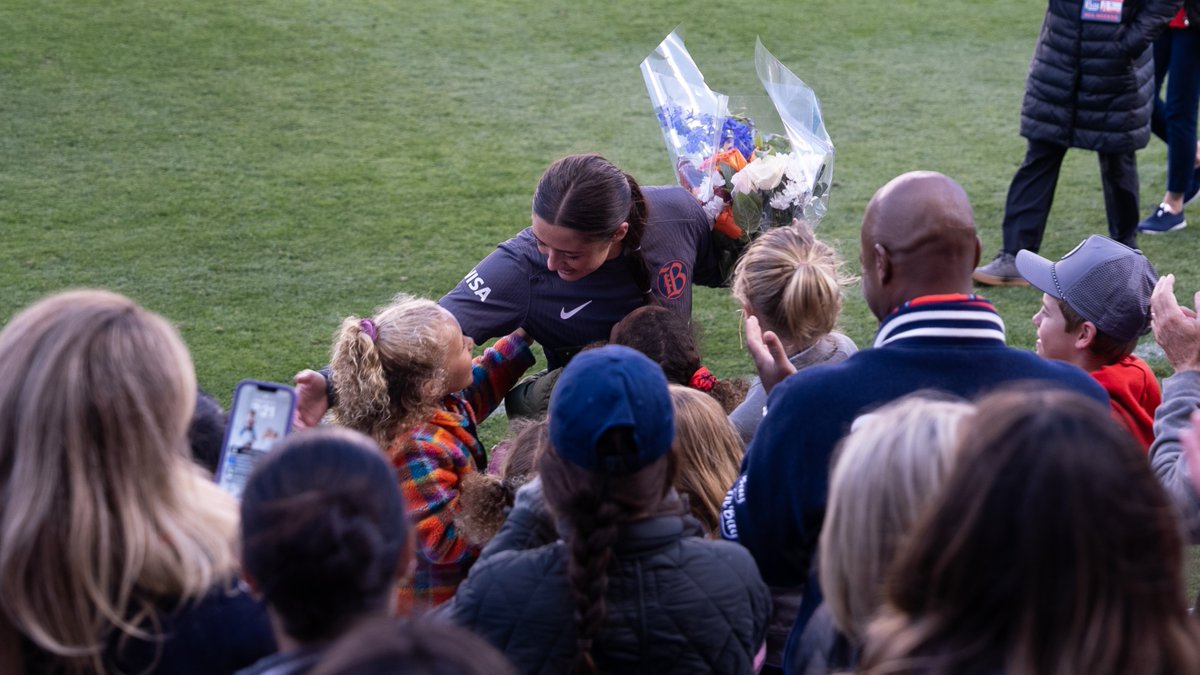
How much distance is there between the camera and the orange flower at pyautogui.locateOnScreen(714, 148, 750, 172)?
153 inches

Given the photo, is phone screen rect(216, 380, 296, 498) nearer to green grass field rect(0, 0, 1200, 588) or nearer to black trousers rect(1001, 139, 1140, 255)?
green grass field rect(0, 0, 1200, 588)

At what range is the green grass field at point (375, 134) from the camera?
624cm

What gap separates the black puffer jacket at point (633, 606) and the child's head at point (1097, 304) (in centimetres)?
143

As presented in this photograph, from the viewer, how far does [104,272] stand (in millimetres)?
6266

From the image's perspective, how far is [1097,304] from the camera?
3047 mm

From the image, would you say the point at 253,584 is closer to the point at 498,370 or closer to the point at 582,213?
the point at 582,213

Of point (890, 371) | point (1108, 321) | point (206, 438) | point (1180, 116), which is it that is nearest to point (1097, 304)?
point (1108, 321)

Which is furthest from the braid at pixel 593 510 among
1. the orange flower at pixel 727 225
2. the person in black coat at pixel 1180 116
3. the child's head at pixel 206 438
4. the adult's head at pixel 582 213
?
the person in black coat at pixel 1180 116

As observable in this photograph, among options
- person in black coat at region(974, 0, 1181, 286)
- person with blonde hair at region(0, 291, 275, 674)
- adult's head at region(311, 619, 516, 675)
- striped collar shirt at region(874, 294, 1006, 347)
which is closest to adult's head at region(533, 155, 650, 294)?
striped collar shirt at region(874, 294, 1006, 347)

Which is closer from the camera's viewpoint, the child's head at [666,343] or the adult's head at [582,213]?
the child's head at [666,343]

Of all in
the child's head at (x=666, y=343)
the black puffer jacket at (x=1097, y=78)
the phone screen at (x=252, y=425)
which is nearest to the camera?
the phone screen at (x=252, y=425)

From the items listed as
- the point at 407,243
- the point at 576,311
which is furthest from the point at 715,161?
the point at 407,243

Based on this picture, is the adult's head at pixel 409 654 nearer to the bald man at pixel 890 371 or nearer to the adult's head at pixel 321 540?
the adult's head at pixel 321 540

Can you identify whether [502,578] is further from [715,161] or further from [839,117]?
[839,117]
